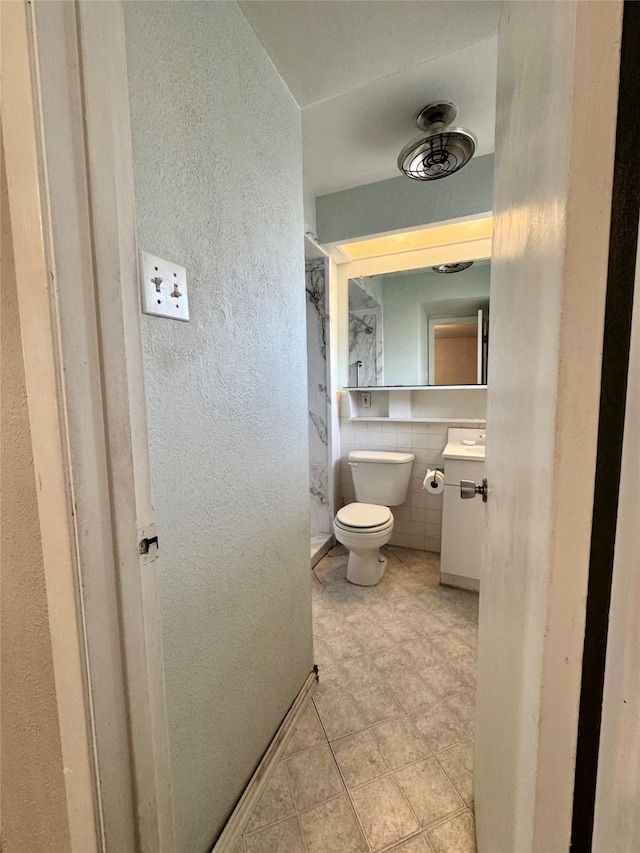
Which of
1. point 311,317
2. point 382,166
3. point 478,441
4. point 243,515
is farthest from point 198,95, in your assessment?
point 478,441

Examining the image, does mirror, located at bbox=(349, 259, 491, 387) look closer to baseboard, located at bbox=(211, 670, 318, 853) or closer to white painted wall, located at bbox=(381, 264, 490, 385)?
white painted wall, located at bbox=(381, 264, 490, 385)

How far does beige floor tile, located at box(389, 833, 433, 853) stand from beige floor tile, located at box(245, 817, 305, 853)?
245 mm

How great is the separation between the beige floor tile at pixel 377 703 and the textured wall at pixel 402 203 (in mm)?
2297

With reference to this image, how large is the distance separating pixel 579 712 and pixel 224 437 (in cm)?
76

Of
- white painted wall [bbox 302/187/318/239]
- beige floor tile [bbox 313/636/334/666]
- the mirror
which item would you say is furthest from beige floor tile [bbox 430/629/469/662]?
white painted wall [bbox 302/187/318/239]

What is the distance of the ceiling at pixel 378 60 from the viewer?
0.97 meters

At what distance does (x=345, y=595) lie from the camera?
6.55ft

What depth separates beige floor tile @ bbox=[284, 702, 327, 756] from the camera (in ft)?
3.76

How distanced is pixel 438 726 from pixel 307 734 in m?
0.46

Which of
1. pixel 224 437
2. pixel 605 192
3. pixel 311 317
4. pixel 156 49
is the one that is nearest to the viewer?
pixel 605 192

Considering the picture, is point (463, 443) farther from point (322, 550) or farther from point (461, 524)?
point (322, 550)

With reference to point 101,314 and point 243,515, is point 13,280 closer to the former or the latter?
point 101,314

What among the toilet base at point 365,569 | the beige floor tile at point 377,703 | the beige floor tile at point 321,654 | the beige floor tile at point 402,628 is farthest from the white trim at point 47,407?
the toilet base at point 365,569

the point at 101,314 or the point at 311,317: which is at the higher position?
the point at 311,317
